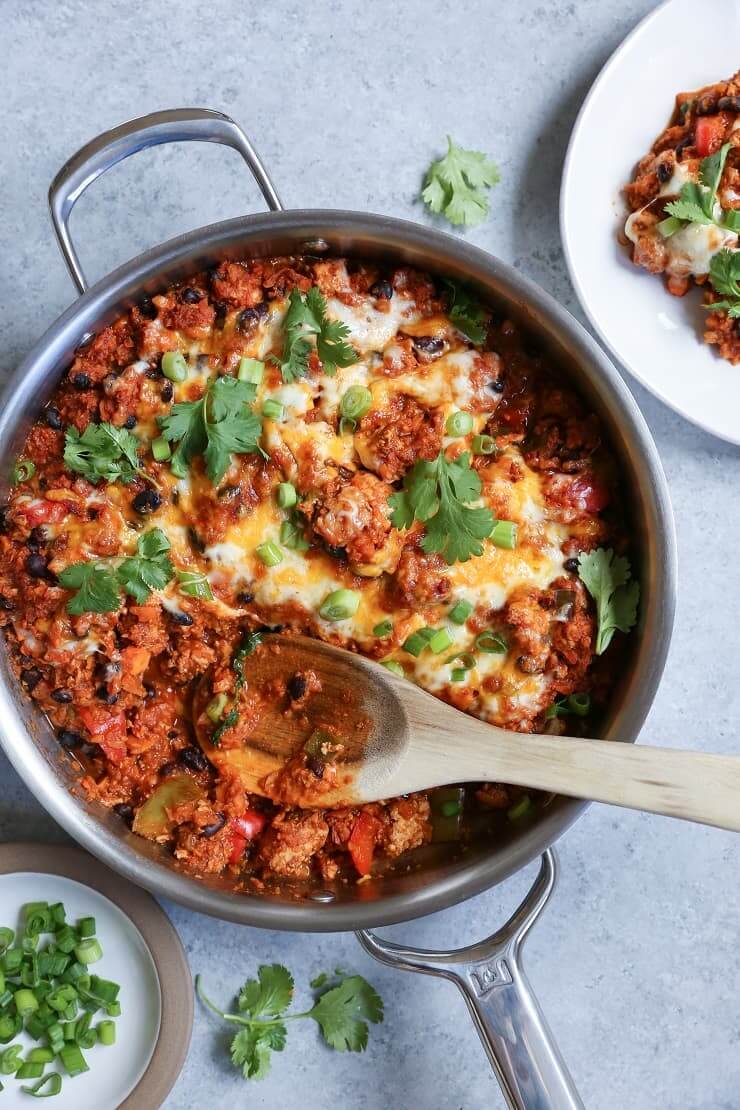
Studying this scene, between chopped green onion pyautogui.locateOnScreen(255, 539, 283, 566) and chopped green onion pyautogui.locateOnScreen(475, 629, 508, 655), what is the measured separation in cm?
63

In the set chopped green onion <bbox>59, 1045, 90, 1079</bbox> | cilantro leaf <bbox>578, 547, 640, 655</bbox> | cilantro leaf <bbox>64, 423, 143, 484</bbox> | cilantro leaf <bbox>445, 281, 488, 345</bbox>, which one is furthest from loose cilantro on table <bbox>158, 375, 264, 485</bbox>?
chopped green onion <bbox>59, 1045, 90, 1079</bbox>

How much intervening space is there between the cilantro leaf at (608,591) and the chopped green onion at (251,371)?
3.55 feet

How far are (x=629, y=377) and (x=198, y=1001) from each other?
2.68 m

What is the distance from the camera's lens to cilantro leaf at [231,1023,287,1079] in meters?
3.24

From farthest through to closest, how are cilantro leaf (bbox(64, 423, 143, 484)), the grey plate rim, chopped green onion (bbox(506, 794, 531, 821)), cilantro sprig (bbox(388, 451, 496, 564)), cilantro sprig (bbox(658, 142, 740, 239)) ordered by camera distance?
the grey plate rim, cilantro sprig (bbox(658, 142, 740, 239)), chopped green onion (bbox(506, 794, 531, 821)), cilantro leaf (bbox(64, 423, 143, 484)), cilantro sprig (bbox(388, 451, 496, 564))

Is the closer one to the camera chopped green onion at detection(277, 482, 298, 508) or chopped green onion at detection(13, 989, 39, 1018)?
chopped green onion at detection(277, 482, 298, 508)

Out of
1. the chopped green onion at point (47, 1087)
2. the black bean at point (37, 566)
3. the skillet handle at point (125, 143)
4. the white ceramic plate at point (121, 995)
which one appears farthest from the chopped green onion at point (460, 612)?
the chopped green onion at point (47, 1087)

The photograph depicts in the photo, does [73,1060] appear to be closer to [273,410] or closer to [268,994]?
[268,994]

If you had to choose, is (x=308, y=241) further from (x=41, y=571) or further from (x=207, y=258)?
(x=41, y=571)

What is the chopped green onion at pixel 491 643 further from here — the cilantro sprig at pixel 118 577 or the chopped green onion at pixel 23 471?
the chopped green onion at pixel 23 471

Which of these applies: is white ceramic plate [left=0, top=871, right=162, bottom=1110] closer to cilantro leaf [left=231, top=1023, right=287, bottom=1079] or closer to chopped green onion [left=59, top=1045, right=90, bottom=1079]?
chopped green onion [left=59, top=1045, right=90, bottom=1079]

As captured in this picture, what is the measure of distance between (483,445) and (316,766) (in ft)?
3.55

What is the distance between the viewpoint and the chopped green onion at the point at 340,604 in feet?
9.01

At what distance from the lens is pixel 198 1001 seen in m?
3.31
